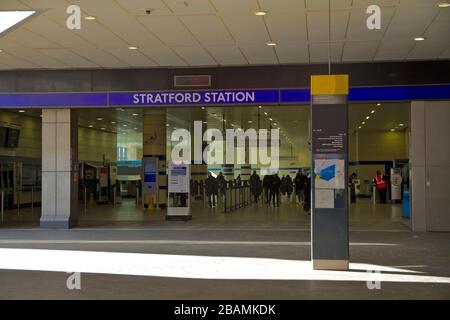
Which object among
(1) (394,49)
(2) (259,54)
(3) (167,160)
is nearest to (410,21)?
(1) (394,49)

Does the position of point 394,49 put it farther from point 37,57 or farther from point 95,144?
point 95,144

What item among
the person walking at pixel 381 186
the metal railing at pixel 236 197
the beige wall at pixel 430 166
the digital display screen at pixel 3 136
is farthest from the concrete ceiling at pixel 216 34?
the person walking at pixel 381 186

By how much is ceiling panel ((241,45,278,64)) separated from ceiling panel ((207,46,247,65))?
0.56 ft

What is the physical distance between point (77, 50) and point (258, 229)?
19.9ft

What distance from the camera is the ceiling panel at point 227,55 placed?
13.3 meters

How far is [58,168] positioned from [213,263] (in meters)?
7.69

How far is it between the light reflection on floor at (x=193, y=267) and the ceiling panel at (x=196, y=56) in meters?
4.94

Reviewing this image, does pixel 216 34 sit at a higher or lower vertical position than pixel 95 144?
higher

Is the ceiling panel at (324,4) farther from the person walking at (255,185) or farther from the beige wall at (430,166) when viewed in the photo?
the person walking at (255,185)

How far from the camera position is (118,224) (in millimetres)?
16844

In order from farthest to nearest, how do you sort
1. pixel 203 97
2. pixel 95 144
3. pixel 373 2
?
pixel 95 144, pixel 203 97, pixel 373 2

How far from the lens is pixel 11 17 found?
10.7m

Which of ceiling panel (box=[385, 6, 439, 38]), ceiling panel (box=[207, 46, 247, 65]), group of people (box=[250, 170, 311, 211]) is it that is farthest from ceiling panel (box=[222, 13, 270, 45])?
group of people (box=[250, 170, 311, 211])
